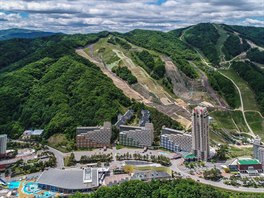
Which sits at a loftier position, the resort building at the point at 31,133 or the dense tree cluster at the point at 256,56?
the dense tree cluster at the point at 256,56

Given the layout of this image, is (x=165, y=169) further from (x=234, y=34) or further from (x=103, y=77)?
(x=234, y=34)

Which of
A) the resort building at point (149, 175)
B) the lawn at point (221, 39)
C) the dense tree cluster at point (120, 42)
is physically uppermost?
the lawn at point (221, 39)

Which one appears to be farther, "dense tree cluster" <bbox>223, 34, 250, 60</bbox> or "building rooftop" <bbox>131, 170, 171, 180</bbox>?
"dense tree cluster" <bbox>223, 34, 250, 60</bbox>

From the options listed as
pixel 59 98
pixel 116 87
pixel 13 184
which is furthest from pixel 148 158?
pixel 116 87

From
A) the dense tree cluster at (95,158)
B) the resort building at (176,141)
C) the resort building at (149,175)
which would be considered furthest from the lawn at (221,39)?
the resort building at (149,175)

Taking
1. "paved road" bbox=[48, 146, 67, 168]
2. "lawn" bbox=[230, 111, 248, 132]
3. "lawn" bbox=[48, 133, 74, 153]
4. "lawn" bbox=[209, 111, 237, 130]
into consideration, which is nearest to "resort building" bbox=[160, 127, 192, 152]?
"lawn" bbox=[48, 133, 74, 153]

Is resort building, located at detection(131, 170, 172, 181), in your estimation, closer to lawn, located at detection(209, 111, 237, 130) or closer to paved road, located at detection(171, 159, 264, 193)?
paved road, located at detection(171, 159, 264, 193)

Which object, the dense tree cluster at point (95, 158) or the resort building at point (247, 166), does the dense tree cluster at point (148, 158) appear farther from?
the resort building at point (247, 166)
